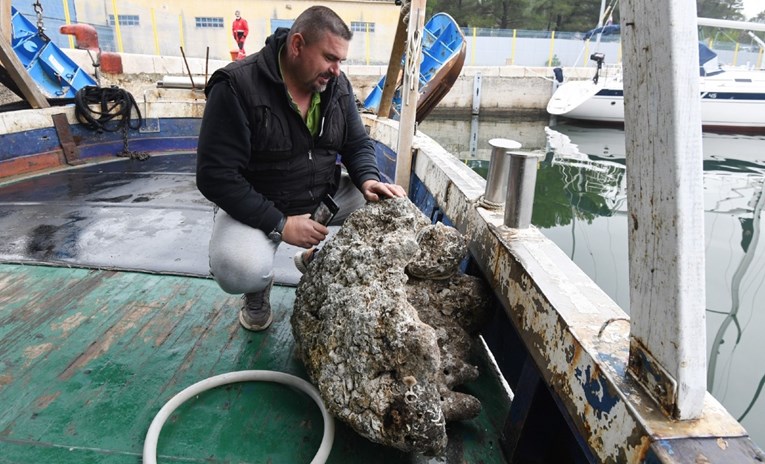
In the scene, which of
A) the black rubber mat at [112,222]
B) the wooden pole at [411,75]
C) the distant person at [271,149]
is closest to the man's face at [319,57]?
the distant person at [271,149]

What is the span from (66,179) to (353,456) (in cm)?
506

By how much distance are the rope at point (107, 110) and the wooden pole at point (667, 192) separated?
6399 millimetres

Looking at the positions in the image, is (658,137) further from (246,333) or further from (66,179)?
(66,179)

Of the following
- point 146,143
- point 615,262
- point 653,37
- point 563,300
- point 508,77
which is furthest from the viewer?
point 508,77

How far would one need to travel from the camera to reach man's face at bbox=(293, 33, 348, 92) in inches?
74.5

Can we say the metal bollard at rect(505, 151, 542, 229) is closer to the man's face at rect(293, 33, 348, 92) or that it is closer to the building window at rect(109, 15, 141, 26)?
the man's face at rect(293, 33, 348, 92)

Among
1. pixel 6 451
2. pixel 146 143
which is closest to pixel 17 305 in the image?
pixel 6 451

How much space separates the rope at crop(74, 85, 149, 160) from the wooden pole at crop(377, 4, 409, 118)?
3.33 meters

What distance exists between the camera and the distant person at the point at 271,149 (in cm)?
189

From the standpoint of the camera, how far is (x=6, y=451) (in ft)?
5.06

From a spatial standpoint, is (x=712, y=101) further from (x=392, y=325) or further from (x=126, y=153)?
(x=392, y=325)

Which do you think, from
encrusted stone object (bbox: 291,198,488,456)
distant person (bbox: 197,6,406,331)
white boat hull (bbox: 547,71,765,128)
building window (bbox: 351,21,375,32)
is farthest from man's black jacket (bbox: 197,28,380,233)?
building window (bbox: 351,21,375,32)

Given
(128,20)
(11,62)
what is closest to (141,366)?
(11,62)

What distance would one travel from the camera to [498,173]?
2.18m
